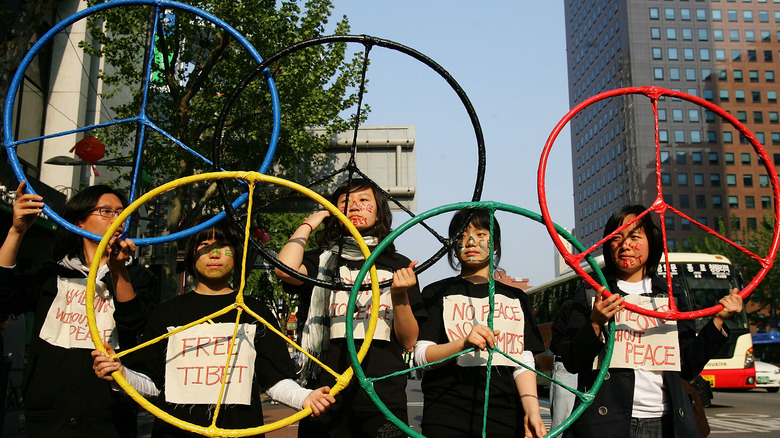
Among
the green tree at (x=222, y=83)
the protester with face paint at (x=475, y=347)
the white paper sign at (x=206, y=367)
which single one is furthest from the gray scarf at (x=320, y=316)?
the green tree at (x=222, y=83)

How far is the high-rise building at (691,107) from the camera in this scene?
7938 centimetres

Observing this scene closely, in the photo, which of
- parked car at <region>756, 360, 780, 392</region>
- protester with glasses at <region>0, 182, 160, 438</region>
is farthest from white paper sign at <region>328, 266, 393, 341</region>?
parked car at <region>756, 360, 780, 392</region>

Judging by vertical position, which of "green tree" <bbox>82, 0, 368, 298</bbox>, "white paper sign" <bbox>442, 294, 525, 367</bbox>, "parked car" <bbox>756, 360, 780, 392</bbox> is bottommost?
"parked car" <bbox>756, 360, 780, 392</bbox>

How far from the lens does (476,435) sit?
3.41 metres

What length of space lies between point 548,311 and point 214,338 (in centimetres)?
1778

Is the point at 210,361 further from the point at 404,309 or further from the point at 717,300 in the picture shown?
the point at 717,300

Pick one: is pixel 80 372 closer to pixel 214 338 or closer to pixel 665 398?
pixel 214 338

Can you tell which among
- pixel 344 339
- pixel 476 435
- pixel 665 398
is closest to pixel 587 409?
pixel 665 398

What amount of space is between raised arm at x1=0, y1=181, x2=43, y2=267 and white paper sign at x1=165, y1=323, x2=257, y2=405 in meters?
0.95

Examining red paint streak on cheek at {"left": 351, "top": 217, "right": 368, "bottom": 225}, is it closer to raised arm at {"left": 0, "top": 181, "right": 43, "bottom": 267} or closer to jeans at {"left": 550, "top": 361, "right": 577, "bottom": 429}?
raised arm at {"left": 0, "top": 181, "right": 43, "bottom": 267}

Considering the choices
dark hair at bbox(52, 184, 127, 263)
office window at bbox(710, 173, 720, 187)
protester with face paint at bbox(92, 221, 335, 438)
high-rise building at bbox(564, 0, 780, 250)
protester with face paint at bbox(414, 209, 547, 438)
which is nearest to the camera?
protester with face paint at bbox(92, 221, 335, 438)

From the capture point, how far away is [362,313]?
368 centimetres

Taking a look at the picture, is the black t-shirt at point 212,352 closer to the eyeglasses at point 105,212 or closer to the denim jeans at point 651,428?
the eyeglasses at point 105,212

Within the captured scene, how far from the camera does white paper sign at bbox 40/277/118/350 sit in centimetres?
346
